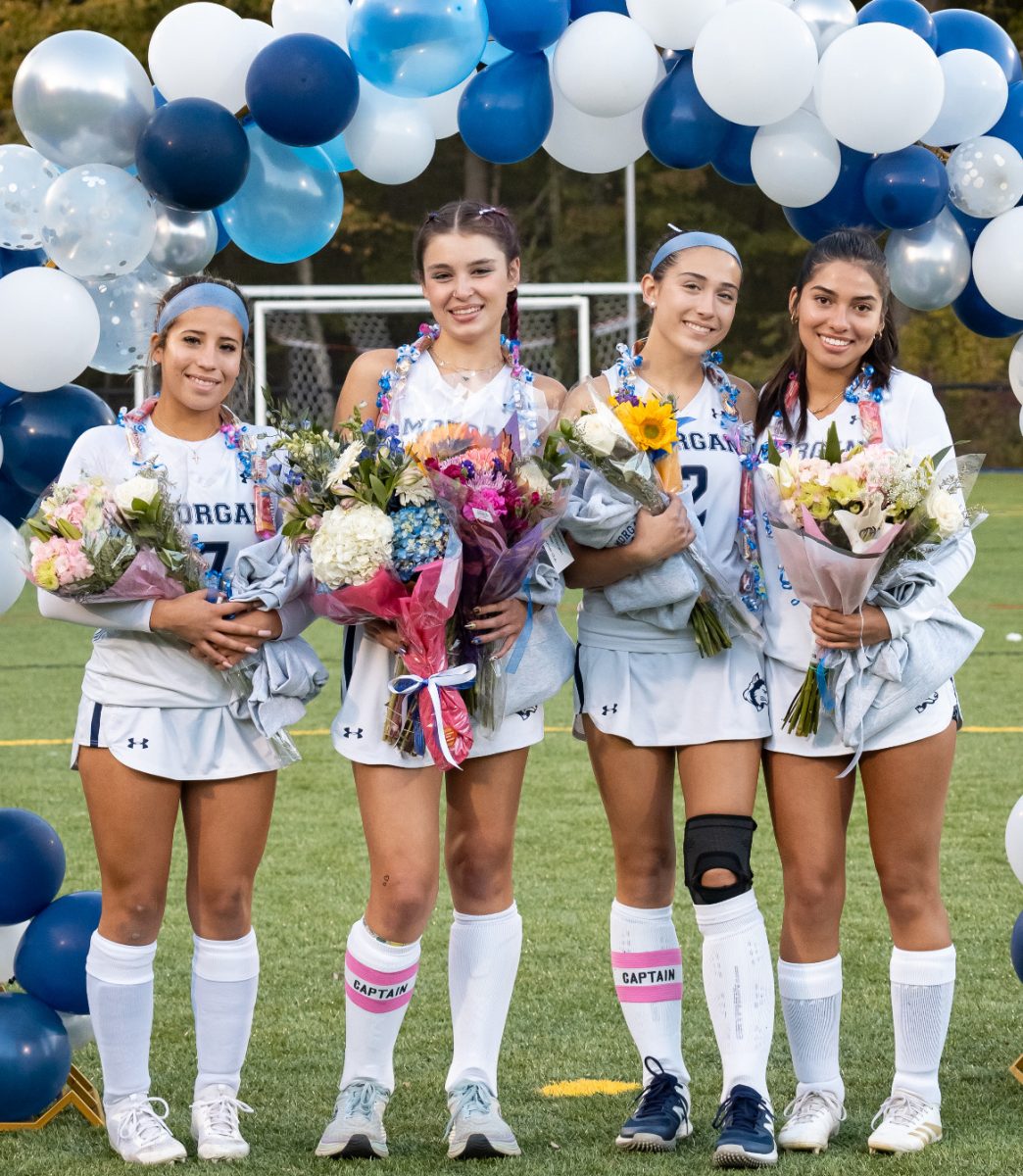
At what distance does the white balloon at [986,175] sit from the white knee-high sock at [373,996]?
2.19 meters

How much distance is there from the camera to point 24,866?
387 cm

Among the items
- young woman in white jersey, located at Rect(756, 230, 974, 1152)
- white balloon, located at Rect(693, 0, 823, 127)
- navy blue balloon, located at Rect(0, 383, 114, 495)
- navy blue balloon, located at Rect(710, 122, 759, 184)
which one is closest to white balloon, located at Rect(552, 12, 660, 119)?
white balloon, located at Rect(693, 0, 823, 127)

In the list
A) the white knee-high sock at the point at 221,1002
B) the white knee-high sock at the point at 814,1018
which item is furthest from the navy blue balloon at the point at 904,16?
the white knee-high sock at the point at 221,1002

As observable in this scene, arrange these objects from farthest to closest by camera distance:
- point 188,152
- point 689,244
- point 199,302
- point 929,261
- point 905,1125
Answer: point 929,261 → point 188,152 → point 689,244 → point 199,302 → point 905,1125

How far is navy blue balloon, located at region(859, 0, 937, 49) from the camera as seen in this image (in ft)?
13.6

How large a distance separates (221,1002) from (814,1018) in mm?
1239

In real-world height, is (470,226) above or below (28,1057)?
above

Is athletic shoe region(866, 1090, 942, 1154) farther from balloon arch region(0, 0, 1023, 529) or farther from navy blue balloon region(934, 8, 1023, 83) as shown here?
navy blue balloon region(934, 8, 1023, 83)

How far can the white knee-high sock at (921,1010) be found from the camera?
3525mm

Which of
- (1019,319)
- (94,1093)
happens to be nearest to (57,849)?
(94,1093)

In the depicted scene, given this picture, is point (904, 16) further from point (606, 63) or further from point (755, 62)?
point (606, 63)

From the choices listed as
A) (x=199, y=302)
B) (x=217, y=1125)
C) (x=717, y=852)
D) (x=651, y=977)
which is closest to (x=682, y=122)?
(x=199, y=302)

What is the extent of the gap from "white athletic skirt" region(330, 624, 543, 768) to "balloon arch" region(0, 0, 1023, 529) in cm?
93

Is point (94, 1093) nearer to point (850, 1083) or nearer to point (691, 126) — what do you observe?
point (850, 1083)
